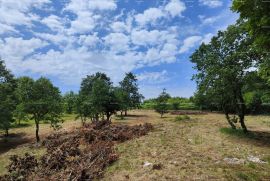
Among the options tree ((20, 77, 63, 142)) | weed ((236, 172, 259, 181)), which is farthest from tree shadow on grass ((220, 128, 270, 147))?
tree ((20, 77, 63, 142))

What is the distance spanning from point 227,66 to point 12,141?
84.2 feet

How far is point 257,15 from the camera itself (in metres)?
8.12

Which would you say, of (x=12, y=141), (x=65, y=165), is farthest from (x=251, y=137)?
(x=12, y=141)

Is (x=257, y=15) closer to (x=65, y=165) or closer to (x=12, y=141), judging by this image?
(x=65, y=165)

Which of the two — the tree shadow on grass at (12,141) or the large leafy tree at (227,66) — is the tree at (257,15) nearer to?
the large leafy tree at (227,66)

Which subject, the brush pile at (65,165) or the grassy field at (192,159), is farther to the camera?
the brush pile at (65,165)

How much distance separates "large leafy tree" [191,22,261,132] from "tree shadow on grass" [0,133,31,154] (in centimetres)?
2062

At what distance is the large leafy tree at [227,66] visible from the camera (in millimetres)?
21141

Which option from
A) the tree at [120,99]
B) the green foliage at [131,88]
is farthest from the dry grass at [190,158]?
the green foliage at [131,88]

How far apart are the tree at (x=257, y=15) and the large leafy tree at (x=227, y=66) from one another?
12.2m

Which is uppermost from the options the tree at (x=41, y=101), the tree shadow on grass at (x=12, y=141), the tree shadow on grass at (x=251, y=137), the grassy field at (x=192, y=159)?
the tree at (x=41, y=101)

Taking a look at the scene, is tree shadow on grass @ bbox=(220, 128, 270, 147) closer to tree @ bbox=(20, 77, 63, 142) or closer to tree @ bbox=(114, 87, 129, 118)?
tree @ bbox=(20, 77, 63, 142)

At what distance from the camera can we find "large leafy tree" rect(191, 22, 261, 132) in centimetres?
2114

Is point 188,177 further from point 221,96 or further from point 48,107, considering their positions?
point 48,107
